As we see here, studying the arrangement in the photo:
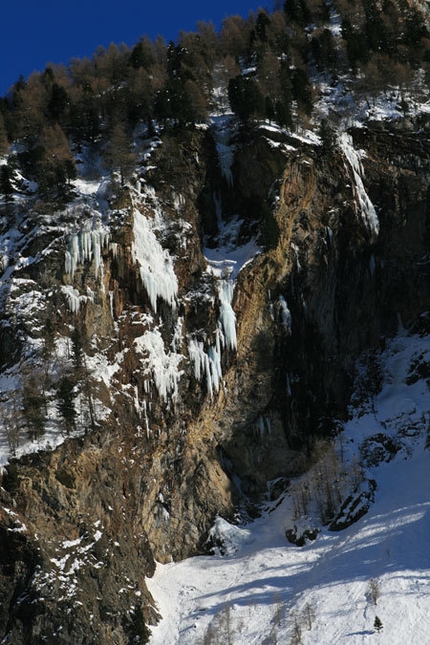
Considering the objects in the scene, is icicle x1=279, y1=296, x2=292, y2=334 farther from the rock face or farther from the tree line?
the tree line

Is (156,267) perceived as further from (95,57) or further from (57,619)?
(95,57)

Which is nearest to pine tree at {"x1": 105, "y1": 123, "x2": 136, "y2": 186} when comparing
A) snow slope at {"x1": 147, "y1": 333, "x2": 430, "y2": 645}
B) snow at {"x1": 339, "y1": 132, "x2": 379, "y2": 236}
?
snow at {"x1": 339, "y1": 132, "x2": 379, "y2": 236}

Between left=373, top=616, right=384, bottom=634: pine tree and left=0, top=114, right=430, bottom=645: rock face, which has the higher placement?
left=0, top=114, right=430, bottom=645: rock face

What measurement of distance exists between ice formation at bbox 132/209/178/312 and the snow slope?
13.3 meters

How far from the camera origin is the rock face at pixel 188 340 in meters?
30.0

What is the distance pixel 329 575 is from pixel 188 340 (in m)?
14.7

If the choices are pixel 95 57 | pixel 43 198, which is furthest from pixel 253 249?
pixel 95 57

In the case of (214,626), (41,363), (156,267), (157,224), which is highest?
(157,224)

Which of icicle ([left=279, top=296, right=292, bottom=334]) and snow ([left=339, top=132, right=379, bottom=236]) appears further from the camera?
snow ([left=339, top=132, right=379, bottom=236])

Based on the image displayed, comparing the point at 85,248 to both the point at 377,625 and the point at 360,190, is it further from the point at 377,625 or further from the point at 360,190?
the point at 377,625

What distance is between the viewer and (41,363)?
34.5 m

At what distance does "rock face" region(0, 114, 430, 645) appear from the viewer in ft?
98.4

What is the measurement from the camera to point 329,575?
A: 103 ft

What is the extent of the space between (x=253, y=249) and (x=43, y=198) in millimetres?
13307
